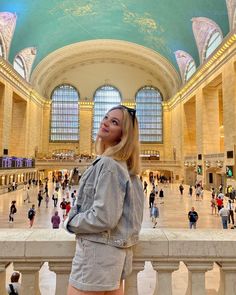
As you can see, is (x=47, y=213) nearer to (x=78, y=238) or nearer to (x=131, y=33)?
(x=78, y=238)

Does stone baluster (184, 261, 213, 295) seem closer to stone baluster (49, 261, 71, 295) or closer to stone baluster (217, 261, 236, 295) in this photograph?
stone baluster (217, 261, 236, 295)

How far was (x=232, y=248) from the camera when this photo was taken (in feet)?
5.28

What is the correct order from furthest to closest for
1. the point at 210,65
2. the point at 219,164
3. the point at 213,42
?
1. the point at 213,42
2. the point at 210,65
3. the point at 219,164

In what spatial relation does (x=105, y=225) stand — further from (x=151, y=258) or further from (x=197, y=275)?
(x=197, y=275)

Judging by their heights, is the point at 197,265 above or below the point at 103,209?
below

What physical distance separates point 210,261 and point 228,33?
69.9ft

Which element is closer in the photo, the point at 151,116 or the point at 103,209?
the point at 103,209

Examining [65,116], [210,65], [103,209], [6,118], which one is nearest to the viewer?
[103,209]

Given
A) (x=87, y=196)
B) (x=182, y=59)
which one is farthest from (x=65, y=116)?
(x=87, y=196)

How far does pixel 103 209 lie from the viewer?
48.9 inches

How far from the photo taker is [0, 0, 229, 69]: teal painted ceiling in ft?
73.6

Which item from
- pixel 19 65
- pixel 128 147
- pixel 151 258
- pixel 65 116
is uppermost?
pixel 19 65

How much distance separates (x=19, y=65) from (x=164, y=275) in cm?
3186

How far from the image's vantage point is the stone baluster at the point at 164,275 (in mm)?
1622
